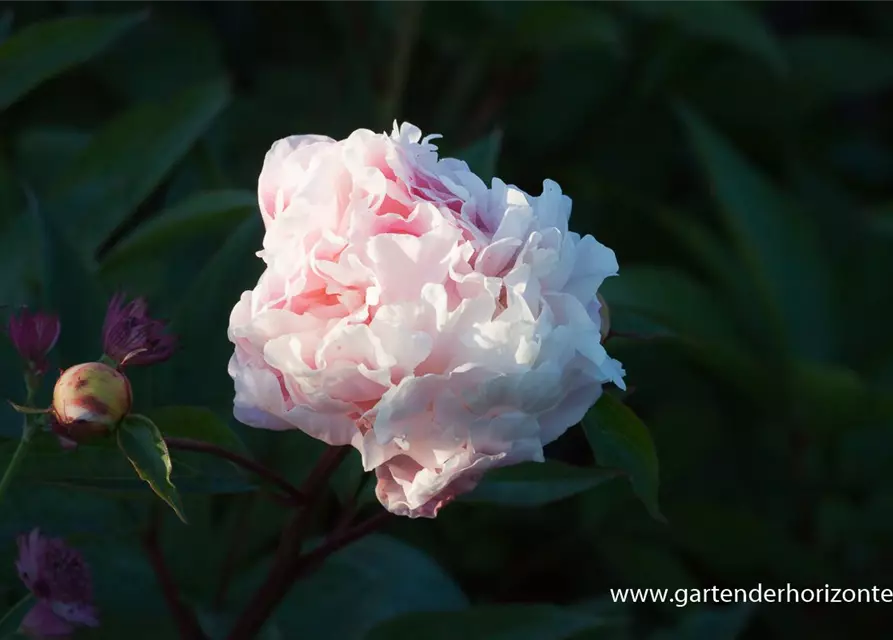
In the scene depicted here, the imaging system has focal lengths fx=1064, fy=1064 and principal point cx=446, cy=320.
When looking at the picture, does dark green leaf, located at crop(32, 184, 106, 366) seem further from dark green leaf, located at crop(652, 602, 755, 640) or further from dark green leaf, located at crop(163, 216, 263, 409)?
dark green leaf, located at crop(652, 602, 755, 640)

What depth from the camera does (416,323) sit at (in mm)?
529

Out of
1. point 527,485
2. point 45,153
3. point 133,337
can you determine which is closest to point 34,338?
point 133,337

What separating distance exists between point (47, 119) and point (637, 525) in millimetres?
923

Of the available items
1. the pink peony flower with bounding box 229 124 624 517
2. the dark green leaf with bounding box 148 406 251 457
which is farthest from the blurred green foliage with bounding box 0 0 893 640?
the pink peony flower with bounding box 229 124 624 517

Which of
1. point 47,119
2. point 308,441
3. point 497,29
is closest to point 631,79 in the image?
point 497,29

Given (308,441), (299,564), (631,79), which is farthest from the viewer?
(631,79)

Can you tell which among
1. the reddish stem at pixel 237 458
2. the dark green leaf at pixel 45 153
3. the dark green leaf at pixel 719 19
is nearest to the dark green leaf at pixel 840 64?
the dark green leaf at pixel 719 19

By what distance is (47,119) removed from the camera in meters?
1.40

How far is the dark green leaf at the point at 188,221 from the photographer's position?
82cm

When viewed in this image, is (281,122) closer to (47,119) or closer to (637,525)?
(47,119)

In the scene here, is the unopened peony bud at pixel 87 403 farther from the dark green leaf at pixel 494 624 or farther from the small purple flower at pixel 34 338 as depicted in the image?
the dark green leaf at pixel 494 624

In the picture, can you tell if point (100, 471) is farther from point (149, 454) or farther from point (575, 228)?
point (575, 228)

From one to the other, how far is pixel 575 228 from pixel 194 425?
913 mm

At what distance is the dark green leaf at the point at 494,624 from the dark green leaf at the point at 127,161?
0.43 metres
